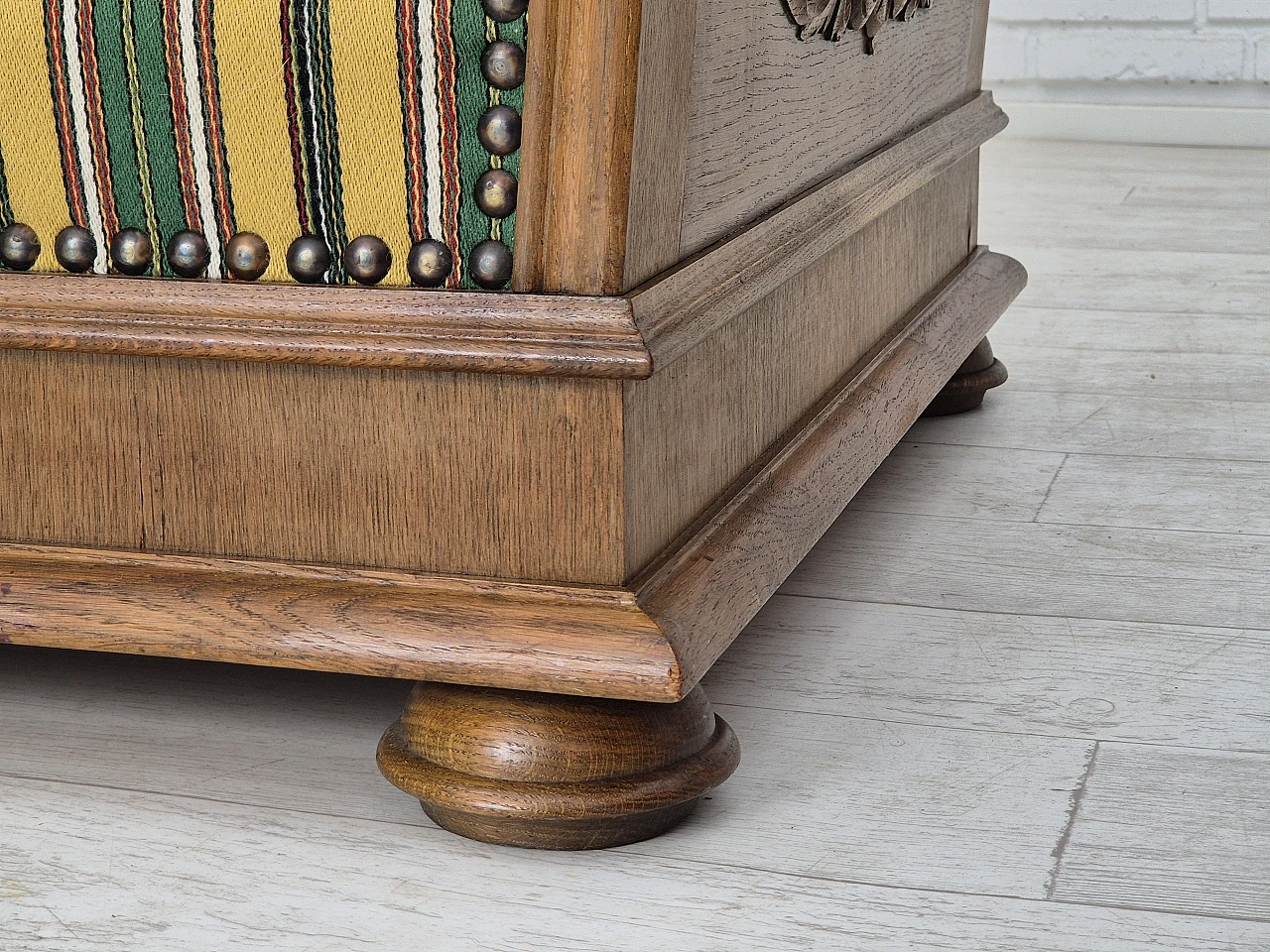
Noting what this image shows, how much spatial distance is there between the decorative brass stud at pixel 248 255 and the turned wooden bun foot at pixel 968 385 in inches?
31.8

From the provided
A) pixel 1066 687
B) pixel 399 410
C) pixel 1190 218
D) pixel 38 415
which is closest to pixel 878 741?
pixel 1066 687

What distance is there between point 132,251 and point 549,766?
0.27 m

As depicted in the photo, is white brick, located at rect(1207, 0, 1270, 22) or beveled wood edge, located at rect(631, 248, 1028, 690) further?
white brick, located at rect(1207, 0, 1270, 22)

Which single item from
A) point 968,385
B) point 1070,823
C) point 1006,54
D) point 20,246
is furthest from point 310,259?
point 1006,54

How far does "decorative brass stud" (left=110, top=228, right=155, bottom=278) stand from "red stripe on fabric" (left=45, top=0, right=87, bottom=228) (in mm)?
19

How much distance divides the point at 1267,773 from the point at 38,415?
1.84ft

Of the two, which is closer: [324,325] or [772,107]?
[324,325]

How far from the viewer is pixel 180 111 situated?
2.04 ft

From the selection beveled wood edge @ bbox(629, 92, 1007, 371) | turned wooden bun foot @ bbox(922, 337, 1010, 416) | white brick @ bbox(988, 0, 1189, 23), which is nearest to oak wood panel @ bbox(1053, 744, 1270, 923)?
beveled wood edge @ bbox(629, 92, 1007, 371)

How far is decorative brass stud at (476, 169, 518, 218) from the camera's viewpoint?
591 mm

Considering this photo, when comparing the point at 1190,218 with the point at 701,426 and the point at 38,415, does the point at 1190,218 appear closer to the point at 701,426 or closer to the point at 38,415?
the point at 701,426

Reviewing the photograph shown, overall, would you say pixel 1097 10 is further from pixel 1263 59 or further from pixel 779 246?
pixel 779 246

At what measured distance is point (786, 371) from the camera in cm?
83

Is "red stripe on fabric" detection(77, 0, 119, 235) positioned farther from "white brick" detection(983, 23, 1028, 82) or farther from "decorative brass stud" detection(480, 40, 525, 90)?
"white brick" detection(983, 23, 1028, 82)
